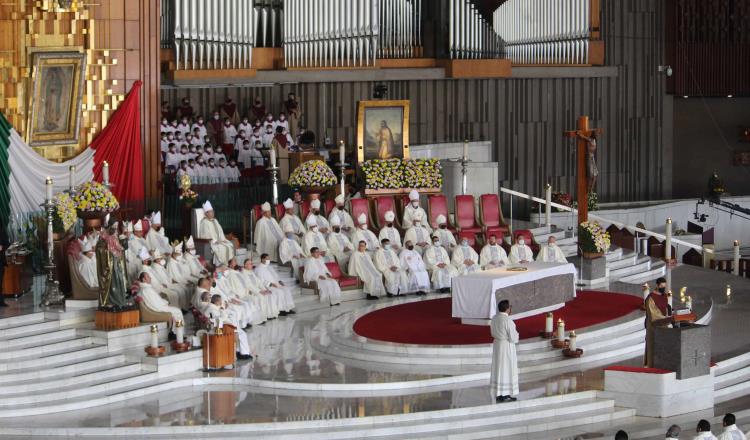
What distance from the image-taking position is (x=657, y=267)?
84.3ft

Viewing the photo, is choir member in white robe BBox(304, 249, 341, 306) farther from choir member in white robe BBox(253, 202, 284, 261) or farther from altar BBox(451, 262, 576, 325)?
altar BBox(451, 262, 576, 325)

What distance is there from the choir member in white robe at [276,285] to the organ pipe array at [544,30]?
909 centimetres

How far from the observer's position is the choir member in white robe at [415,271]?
2308 centimetres

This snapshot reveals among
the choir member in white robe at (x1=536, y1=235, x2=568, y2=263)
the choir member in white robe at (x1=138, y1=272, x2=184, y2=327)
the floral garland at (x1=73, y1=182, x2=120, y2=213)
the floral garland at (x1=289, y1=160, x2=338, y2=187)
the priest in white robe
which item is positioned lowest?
the choir member in white robe at (x1=138, y1=272, x2=184, y2=327)

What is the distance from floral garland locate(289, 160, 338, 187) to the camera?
78.9ft

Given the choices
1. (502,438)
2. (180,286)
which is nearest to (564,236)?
(180,286)

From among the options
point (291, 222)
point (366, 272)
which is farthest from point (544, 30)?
point (366, 272)

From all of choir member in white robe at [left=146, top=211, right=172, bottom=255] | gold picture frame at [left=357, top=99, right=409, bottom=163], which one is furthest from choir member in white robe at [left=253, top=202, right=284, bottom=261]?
gold picture frame at [left=357, top=99, right=409, bottom=163]

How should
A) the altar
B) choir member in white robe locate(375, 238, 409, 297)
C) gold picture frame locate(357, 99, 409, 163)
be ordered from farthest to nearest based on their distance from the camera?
gold picture frame locate(357, 99, 409, 163), choir member in white robe locate(375, 238, 409, 297), the altar

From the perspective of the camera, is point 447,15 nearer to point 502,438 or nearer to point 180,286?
point 180,286

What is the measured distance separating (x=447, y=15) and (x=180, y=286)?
938cm

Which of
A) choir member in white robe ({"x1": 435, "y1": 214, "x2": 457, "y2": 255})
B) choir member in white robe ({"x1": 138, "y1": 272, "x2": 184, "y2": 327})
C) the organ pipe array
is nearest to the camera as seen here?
choir member in white robe ({"x1": 138, "y1": 272, "x2": 184, "y2": 327})

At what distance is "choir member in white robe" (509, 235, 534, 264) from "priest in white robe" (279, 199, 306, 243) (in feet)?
9.86

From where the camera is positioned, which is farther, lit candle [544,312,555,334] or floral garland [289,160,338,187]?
floral garland [289,160,338,187]
